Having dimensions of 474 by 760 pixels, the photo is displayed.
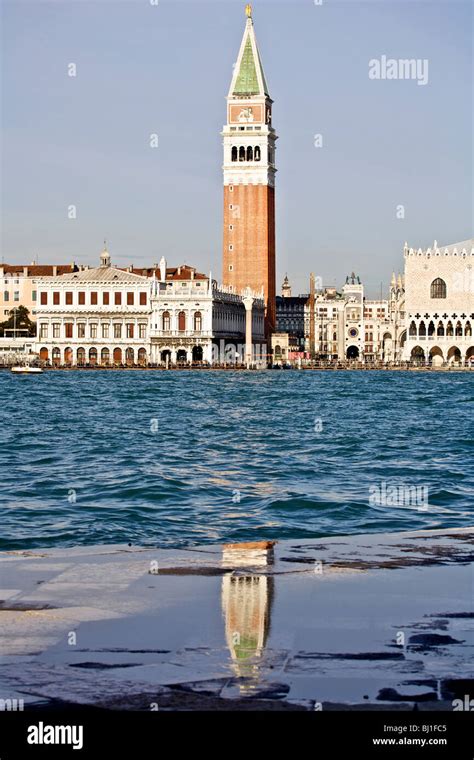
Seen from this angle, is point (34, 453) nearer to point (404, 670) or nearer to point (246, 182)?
point (404, 670)

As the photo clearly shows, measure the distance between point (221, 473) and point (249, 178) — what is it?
96.1 m

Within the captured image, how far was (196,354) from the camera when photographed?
114000 mm

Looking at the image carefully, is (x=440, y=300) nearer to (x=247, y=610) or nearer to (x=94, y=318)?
(x=94, y=318)

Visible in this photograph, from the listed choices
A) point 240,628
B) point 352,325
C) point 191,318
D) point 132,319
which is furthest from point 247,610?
point 352,325

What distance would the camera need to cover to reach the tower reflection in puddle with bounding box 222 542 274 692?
5.78m

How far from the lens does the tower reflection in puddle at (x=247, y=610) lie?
5781 mm

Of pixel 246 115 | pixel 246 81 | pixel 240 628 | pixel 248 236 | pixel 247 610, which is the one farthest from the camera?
pixel 246 81

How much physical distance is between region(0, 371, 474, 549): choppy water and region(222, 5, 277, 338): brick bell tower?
72933 mm

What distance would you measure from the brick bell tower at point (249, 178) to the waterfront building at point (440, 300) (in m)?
13.4

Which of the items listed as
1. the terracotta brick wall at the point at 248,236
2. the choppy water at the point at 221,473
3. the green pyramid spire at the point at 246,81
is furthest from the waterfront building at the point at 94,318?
the choppy water at the point at 221,473

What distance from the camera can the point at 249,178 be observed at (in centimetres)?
11338

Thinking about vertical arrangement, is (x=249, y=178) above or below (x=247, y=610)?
above

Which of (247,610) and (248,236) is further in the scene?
(248,236)

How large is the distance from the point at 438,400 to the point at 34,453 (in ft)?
96.7
